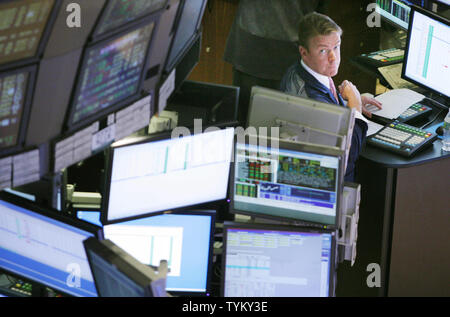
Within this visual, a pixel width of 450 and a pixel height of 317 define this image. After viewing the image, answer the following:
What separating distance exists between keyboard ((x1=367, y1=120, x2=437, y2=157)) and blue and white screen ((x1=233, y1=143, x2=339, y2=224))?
45.4 inches

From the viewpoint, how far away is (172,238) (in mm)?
2756

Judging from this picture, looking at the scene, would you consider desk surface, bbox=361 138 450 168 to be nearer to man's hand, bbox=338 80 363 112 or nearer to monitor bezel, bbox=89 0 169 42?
man's hand, bbox=338 80 363 112

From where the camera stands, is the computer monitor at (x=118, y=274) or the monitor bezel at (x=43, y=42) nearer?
the monitor bezel at (x=43, y=42)

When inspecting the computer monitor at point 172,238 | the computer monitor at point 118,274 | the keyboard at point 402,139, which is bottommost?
the computer monitor at point 118,274

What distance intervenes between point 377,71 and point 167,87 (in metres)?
2.25

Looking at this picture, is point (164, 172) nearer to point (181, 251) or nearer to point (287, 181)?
point (181, 251)

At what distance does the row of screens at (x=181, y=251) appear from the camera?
2.46 metres

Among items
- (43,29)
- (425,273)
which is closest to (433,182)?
(425,273)

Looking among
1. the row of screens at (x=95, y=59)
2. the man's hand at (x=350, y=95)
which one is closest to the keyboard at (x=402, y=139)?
the man's hand at (x=350, y=95)

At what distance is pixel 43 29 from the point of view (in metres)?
1.77

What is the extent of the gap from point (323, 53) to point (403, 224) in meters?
0.88

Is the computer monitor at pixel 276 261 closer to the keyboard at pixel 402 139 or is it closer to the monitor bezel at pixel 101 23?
the monitor bezel at pixel 101 23

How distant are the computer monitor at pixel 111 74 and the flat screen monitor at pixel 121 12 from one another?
0.03 m
